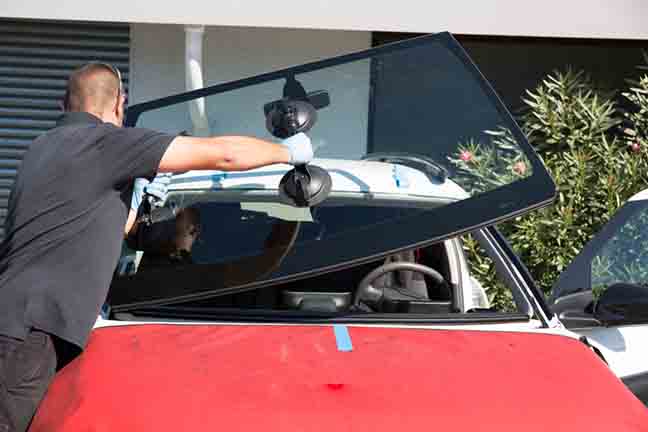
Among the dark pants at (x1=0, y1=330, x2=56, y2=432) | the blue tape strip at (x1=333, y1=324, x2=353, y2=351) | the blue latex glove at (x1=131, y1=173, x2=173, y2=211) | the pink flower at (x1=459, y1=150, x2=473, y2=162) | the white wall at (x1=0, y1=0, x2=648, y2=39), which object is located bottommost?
the dark pants at (x1=0, y1=330, x2=56, y2=432)

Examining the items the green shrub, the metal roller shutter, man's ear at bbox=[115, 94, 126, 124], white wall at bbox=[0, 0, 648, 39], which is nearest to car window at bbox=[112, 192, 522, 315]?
man's ear at bbox=[115, 94, 126, 124]

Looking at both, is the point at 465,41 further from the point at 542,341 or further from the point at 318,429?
the point at 318,429

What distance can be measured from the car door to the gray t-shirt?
174 centimetres

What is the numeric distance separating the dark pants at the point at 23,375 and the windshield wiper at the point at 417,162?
1.28m

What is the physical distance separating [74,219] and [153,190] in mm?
520

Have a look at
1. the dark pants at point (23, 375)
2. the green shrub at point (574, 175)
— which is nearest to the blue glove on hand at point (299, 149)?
the dark pants at point (23, 375)

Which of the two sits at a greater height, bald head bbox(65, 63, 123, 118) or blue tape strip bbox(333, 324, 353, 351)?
bald head bbox(65, 63, 123, 118)

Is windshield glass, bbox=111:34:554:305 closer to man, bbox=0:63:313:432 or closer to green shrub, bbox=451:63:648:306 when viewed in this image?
man, bbox=0:63:313:432

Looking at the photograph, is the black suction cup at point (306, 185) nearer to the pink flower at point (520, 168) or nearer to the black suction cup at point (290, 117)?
the black suction cup at point (290, 117)

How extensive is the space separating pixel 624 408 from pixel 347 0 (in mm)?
5510

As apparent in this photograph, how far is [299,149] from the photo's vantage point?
3336 millimetres

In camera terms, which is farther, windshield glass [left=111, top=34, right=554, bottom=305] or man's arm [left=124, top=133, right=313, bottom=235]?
windshield glass [left=111, top=34, right=554, bottom=305]

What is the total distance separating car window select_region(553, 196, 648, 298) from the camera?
14.0ft

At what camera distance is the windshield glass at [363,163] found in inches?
129
